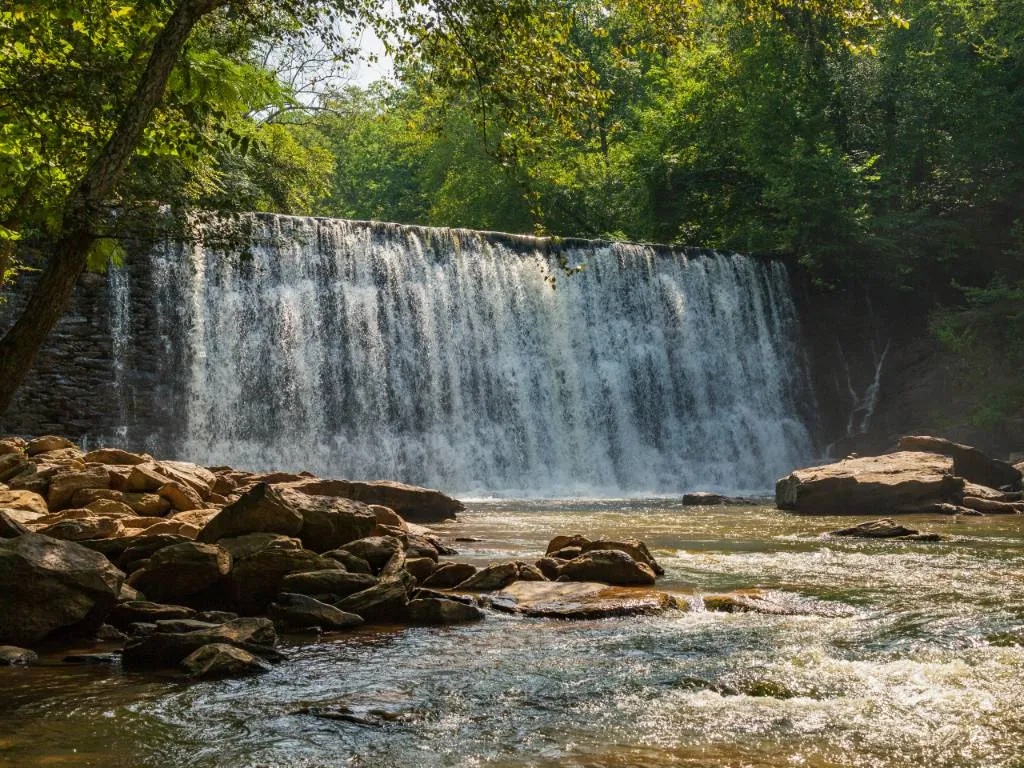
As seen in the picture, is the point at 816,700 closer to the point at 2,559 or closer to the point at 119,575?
the point at 119,575

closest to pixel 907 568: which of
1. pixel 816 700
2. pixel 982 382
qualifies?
pixel 816 700

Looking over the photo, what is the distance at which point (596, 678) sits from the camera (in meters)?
6.09

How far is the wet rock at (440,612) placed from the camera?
313 inches

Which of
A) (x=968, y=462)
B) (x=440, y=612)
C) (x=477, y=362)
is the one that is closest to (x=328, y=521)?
(x=440, y=612)

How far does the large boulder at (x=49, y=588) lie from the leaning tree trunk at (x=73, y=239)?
39.7 inches

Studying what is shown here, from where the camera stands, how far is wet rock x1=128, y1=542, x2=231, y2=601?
7832 mm

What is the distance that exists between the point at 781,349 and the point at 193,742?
25.6m

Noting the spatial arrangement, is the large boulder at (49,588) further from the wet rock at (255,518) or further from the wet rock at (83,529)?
the wet rock at (255,518)

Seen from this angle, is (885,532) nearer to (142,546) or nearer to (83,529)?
(142,546)

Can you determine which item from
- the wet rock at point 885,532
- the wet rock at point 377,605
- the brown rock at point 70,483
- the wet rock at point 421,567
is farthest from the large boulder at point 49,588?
the wet rock at point 885,532

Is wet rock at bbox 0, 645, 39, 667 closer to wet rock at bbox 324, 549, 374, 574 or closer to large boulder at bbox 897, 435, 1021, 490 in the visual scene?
wet rock at bbox 324, 549, 374, 574

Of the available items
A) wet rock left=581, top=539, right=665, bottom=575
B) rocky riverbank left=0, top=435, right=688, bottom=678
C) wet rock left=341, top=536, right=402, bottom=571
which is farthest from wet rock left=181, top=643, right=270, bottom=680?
wet rock left=581, top=539, right=665, bottom=575

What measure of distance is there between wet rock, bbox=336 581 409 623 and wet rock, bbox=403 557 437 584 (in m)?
1.37

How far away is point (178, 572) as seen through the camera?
7836mm
